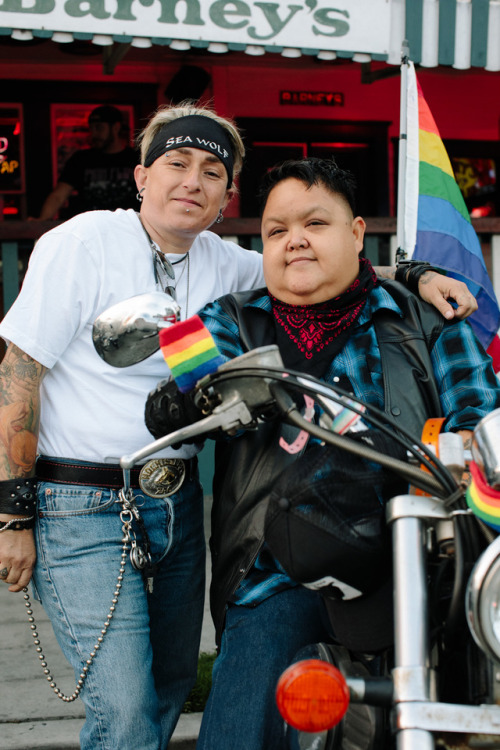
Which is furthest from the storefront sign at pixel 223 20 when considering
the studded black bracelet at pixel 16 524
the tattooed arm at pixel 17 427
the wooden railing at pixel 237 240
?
the studded black bracelet at pixel 16 524

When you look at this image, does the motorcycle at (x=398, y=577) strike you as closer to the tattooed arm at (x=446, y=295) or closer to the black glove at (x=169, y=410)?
the black glove at (x=169, y=410)

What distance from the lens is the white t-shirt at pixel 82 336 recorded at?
7.16ft

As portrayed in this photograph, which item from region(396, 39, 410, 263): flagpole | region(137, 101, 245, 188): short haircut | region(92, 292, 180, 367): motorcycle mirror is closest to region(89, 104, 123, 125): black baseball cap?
region(396, 39, 410, 263): flagpole

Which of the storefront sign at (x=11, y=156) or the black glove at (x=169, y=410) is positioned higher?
the storefront sign at (x=11, y=156)

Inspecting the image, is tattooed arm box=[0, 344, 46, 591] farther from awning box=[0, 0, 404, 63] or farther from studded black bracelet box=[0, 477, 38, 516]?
awning box=[0, 0, 404, 63]

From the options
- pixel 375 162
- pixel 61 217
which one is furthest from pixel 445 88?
pixel 61 217

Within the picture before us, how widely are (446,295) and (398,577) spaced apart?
1.16 m

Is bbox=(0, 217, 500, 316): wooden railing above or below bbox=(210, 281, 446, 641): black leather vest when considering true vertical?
above

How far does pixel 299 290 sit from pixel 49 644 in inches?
99.5

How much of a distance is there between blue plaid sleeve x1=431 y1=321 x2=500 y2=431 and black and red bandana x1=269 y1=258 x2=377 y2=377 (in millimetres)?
240

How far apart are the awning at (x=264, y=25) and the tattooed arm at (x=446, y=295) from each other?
2.74 m

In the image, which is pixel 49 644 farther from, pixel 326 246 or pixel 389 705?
pixel 389 705

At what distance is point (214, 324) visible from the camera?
2.32m

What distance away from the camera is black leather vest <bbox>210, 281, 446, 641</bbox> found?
208 cm
